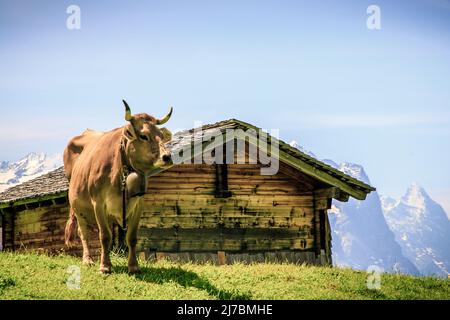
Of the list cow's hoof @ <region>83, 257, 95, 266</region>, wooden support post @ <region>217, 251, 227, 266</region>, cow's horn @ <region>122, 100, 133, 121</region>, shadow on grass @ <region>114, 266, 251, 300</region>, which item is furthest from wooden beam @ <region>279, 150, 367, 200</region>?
cow's horn @ <region>122, 100, 133, 121</region>

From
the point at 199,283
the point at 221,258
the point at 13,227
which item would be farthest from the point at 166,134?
the point at 13,227

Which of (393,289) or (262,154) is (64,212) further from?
(393,289)

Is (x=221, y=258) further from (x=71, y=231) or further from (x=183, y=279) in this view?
(x=183, y=279)

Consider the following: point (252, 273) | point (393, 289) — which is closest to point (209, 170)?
point (252, 273)

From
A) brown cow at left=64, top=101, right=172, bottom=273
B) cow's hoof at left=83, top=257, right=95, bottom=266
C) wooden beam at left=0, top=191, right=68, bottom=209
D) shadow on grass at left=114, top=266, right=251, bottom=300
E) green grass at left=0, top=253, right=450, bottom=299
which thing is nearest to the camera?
green grass at left=0, top=253, right=450, bottom=299

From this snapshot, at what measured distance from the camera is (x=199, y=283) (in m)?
9.70

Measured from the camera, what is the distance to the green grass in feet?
28.3

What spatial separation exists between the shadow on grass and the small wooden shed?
4.08 metres

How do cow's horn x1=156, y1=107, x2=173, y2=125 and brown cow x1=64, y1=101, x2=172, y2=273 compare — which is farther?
cow's horn x1=156, y1=107, x2=173, y2=125

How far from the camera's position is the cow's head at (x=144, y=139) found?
341 inches

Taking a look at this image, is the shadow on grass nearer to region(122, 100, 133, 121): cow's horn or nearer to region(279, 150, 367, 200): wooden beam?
region(122, 100, 133, 121): cow's horn

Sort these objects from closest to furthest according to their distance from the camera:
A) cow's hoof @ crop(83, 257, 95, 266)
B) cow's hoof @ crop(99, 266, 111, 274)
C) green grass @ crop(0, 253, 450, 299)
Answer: green grass @ crop(0, 253, 450, 299) < cow's hoof @ crop(99, 266, 111, 274) < cow's hoof @ crop(83, 257, 95, 266)

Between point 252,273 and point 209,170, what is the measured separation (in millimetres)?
5107

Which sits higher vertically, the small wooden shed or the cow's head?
the cow's head
